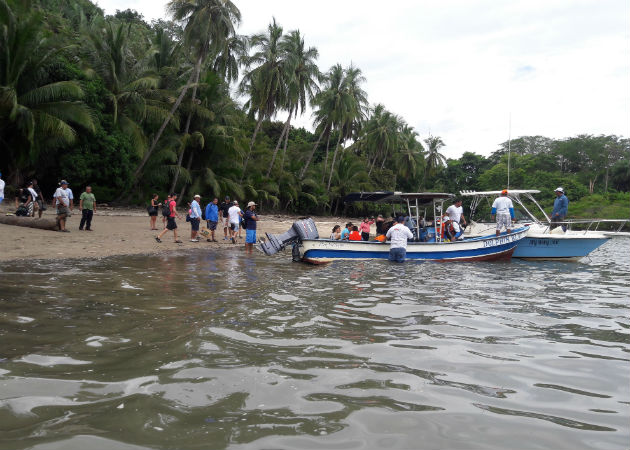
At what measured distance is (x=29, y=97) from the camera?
20.7 metres

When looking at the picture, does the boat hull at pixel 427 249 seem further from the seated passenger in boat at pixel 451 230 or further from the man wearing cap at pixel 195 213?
the man wearing cap at pixel 195 213

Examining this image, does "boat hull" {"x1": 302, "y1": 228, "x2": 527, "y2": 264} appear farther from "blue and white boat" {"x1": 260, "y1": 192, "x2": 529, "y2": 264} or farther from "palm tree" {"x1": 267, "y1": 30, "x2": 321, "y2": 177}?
"palm tree" {"x1": 267, "y1": 30, "x2": 321, "y2": 177}

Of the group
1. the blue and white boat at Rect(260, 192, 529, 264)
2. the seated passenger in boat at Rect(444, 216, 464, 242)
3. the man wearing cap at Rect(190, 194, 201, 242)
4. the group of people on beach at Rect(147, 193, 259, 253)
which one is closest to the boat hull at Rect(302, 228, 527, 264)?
the blue and white boat at Rect(260, 192, 529, 264)

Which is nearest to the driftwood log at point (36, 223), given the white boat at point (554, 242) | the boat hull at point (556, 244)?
the white boat at point (554, 242)

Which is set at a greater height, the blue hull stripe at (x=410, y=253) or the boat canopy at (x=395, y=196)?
the boat canopy at (x=395, y=196)

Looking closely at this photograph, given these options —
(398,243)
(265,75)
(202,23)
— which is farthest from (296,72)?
(398,243)

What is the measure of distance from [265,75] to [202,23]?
7760mm

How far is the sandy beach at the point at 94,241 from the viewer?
11.6 metres

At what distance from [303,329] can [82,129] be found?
22480 millimetres

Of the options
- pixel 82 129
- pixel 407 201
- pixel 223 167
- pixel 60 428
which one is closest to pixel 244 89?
pixel 223 167

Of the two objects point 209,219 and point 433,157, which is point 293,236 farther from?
point 433,157

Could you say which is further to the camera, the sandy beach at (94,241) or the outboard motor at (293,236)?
the outboard motor at (293,236)

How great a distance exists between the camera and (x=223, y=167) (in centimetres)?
3238

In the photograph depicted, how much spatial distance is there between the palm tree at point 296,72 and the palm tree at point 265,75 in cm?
54
